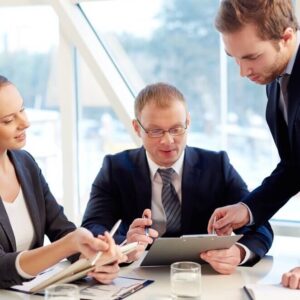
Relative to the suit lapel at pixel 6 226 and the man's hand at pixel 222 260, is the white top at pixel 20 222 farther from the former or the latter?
the man's hand at pixel 222 260

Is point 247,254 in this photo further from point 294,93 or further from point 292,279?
point 294,93

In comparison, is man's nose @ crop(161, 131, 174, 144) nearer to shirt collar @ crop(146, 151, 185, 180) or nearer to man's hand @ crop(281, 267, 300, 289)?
shirt collar @ crop(146, 151, 185, 180)

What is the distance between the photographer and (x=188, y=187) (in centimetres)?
244

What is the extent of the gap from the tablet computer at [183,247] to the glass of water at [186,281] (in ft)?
0.29

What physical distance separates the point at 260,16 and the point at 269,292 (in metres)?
0.95

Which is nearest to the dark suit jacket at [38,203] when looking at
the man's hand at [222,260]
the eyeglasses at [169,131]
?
the eyeglasses at [169,131]

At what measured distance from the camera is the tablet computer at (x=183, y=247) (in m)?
1.91

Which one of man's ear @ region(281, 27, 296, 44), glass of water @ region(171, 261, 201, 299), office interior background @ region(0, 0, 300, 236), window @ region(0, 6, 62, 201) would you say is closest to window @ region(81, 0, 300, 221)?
office interior background @ region(0, 0, 300, 236)

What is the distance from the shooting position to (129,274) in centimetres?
208

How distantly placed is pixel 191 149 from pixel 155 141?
26 cm

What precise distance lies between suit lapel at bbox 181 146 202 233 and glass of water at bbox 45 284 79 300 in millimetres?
874

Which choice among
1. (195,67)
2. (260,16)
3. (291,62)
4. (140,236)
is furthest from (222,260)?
(195,67)

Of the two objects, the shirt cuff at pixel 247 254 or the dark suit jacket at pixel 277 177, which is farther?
the dark suit jacket at pixel 277 177

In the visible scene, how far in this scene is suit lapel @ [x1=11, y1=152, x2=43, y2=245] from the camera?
2.31 meters
